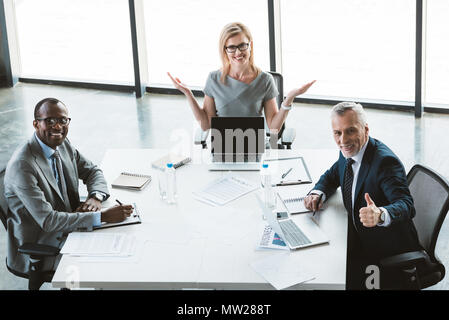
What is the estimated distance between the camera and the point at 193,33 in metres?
8.45

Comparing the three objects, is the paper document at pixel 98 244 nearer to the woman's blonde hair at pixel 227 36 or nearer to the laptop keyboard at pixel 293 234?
the laptop keyboard at pixel 293 234

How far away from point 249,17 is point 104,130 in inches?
93.1

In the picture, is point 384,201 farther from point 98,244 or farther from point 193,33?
point 193,33

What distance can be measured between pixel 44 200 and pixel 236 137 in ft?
4.71

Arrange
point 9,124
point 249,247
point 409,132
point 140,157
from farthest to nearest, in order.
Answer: point 9,124 → point 409,132 → point 140,157 → point 249,247

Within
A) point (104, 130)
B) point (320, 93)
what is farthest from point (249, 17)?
point (104, 130)

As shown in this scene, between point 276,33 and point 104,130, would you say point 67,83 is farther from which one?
point 276,33

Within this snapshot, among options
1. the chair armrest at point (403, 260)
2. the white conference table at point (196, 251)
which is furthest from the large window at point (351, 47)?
the chair armrest at point (403, 260)

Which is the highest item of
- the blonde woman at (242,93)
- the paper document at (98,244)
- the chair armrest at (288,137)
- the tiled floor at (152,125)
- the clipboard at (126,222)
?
the blonde woman at (242,93)

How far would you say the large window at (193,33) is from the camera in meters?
8.09

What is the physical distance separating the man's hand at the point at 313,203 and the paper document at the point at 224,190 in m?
0.44

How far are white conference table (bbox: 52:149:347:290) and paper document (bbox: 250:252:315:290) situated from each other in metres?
0.02

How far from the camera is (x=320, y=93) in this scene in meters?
8.31

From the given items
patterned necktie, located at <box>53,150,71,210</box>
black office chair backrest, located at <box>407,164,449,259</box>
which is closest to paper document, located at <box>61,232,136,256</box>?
patterned necktie, located at <box>53,150,71,210</box>
